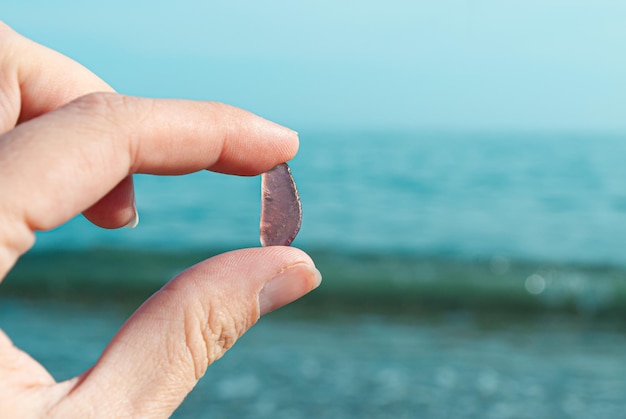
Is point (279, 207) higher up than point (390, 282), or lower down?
higher up

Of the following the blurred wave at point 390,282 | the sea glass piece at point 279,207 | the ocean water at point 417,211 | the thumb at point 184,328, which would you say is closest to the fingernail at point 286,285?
the thumb at point 184,328

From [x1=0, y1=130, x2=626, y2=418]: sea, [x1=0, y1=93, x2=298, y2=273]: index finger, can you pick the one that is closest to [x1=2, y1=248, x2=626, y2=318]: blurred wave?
[x1=0, y1=130, x2=626, y2=418]: sea

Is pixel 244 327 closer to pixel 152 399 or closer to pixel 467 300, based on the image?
pixel 152 399

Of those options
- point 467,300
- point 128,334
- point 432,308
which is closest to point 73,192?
point 128,334

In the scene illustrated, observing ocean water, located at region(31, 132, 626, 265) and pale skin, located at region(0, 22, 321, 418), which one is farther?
ocean water, located at region(31, 132, 626, 265)

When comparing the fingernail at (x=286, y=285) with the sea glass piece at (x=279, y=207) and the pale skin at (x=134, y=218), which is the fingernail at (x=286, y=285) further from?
the sea glass piece at (x=279, y=207)

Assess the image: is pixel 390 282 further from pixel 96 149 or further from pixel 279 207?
pixel 96 149

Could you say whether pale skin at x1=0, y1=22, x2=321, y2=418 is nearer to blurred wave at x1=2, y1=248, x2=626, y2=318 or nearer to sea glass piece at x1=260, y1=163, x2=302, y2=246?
sea glass piece at x1=260, y1=163, x2=302, y2=246

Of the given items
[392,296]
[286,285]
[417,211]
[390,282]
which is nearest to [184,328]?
[286,285]
